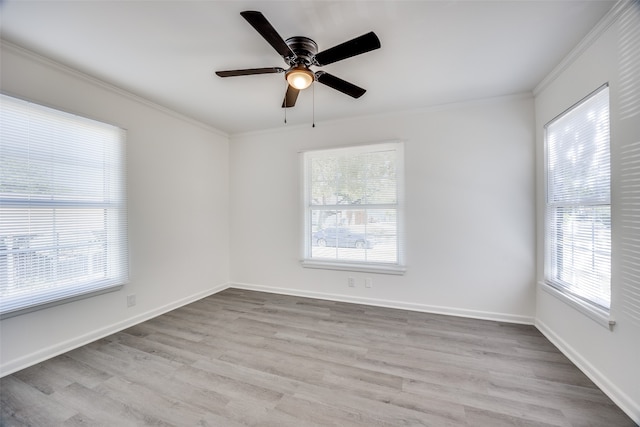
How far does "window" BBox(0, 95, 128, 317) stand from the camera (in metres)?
2.03

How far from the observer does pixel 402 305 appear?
3.32m

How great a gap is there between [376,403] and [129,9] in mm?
3102

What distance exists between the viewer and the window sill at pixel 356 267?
3.33 m

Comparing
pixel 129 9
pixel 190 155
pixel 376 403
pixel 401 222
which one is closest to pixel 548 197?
pixel 401 222

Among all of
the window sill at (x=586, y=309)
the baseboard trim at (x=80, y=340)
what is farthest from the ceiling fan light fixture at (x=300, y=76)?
the baseboard trim at (x=80, y=340)

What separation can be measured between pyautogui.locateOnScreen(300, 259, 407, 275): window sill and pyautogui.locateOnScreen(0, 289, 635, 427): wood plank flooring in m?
0.66

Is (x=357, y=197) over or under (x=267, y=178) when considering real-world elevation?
under

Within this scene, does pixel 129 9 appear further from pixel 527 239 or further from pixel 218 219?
pixel 527 239

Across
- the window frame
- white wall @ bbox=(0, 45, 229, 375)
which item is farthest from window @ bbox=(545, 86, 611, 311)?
white wall @ bbox=(0, 45, 229, 375)

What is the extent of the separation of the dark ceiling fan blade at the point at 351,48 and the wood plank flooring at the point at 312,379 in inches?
90.9

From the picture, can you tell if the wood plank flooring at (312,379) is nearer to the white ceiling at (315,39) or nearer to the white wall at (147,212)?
the white wall at (147,212)

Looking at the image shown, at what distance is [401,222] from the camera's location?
3.33 meters

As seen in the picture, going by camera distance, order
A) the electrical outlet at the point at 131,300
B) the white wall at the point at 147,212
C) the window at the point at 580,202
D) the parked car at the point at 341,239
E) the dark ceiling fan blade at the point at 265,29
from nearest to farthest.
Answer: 1. the dark ceiling fan blade at the point at 265,29
2. the window at the point at 580,202
3. the white wall at the point at 147,212
4. the electrical outlet at the point at 131,300
5. the parked car at the point at 341,239

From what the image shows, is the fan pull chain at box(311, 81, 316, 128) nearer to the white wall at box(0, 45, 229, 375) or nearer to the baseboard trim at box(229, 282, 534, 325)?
the white wall at box(0, 45, 229, 375)
